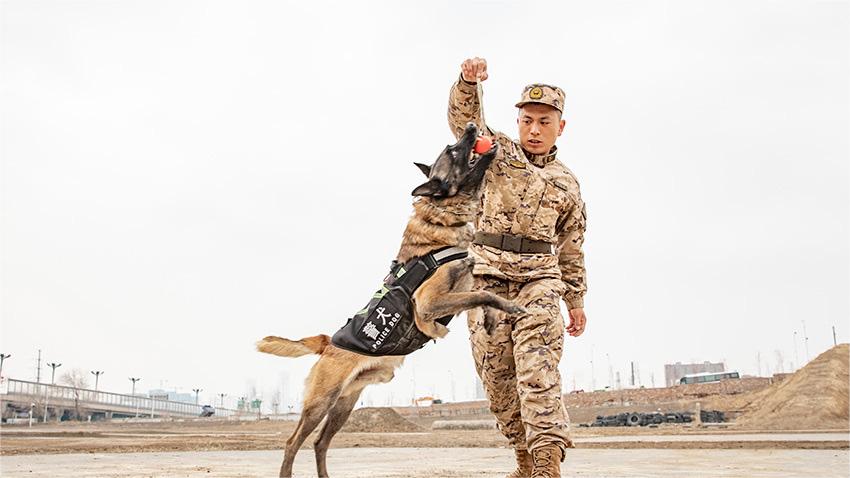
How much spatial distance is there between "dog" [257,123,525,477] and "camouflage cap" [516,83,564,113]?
62 cm

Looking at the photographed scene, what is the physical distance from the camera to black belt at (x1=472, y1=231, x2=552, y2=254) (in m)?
4.47

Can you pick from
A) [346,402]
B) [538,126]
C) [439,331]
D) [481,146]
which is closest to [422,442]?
[346,402]

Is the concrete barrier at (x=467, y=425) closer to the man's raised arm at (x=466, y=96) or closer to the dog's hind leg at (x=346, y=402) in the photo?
the dog's hind leg at (x=346, y=402)

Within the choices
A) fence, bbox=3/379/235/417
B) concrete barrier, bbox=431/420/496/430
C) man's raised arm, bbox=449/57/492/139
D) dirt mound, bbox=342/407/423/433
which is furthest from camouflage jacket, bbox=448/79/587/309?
fence, bbox=3/379/235/417

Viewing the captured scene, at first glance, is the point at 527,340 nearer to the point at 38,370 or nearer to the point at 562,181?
the point at 562,181

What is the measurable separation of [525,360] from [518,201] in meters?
1.09

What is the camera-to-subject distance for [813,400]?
35.8 metres

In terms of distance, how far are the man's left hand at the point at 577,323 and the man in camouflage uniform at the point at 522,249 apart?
387 millimetres

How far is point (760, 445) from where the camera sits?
1292cm

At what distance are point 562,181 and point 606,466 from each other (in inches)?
187

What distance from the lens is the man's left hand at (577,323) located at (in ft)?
16.6

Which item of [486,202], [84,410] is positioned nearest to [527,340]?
[486,202]

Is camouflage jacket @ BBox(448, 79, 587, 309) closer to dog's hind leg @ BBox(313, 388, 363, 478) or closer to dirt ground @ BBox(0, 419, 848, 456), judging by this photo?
dog's hind leg @ BBox(313, 388, 363, 478)

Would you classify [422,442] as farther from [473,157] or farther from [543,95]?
[473,157]
